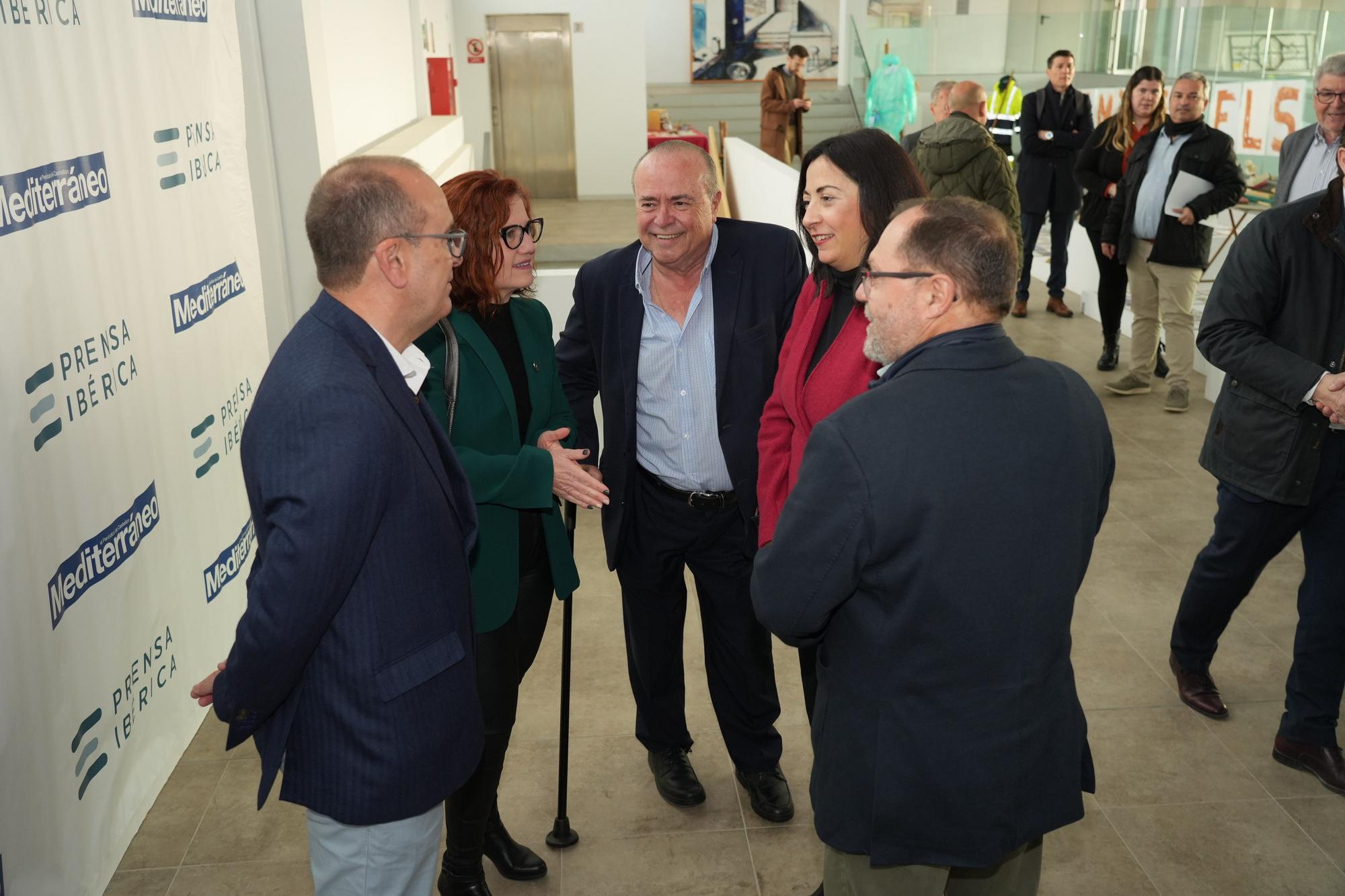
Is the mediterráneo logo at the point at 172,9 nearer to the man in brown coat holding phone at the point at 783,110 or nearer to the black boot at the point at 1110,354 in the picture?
the black boot at the point at 1110,354

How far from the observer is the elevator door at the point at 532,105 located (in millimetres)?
14484

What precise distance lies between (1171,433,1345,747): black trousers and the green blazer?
6.83 feet

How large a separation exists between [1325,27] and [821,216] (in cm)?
650

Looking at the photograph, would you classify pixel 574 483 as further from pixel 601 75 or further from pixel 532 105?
pixel 532 105

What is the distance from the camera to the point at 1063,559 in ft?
5.41

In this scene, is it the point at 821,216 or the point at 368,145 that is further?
the point at 368,145

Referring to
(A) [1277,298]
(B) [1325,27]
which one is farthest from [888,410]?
(B) [1325,27]

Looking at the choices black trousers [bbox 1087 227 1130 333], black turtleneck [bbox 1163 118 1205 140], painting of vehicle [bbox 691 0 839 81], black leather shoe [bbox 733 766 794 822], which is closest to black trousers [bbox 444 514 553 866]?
black leather shoe [bbox 733 766 794 822]

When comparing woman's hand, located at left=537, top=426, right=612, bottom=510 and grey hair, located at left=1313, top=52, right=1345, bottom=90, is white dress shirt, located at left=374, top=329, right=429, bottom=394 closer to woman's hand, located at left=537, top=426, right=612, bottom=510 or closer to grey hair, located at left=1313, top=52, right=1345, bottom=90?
woman's hand, located at left=537, top=426, right=612, bottom=510

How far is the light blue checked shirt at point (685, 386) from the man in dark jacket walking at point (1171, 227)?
436cm

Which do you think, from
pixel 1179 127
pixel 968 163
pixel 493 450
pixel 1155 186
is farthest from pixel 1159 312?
pixel 493 450

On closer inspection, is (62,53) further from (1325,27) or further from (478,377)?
(1325,27)

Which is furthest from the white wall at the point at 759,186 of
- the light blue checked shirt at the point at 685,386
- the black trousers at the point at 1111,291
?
the black trousers at the point at 1111,291

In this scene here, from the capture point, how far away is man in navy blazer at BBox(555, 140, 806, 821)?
2.66 metres
